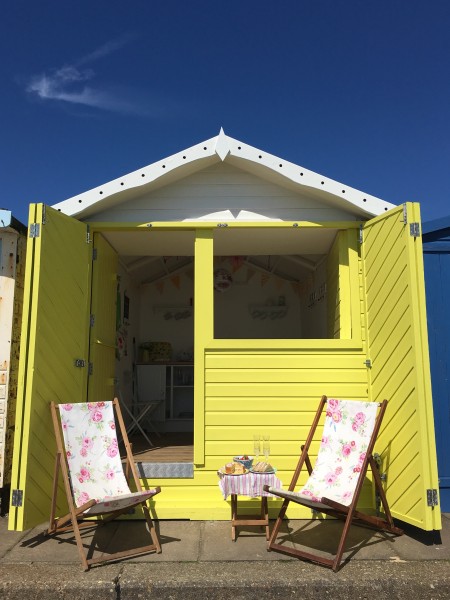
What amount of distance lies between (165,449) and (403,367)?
265cm

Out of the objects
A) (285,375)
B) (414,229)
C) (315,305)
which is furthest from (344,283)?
(315,305)

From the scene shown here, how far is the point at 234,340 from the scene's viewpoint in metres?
4.20

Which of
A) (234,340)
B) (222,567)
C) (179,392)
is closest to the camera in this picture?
(222,567)

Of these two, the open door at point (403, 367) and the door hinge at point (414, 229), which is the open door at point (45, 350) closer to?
the open door at point (403, 367)

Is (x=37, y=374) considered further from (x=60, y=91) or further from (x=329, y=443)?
(x=60, y=91)

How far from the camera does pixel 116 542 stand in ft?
11.0

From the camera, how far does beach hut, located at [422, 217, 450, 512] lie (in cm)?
395

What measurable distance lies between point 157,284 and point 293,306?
7.92 feet

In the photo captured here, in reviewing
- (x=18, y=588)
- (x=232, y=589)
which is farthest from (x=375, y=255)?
(x=18, y=588)

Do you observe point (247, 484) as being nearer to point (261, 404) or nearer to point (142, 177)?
point (261, 404)

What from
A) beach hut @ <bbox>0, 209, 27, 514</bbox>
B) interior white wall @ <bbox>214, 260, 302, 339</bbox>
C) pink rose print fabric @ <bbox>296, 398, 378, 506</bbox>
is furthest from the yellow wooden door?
interior white wall @ <bbox>214, 260, 302, 339</bbox>

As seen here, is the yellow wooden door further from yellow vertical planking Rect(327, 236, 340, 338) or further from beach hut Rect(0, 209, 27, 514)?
yellow vertical planking Rect(327, 236, 340, 338)

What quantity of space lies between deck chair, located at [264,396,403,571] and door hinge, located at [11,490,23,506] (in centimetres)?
181

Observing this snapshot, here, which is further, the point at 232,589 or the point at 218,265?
the point at 218,265
